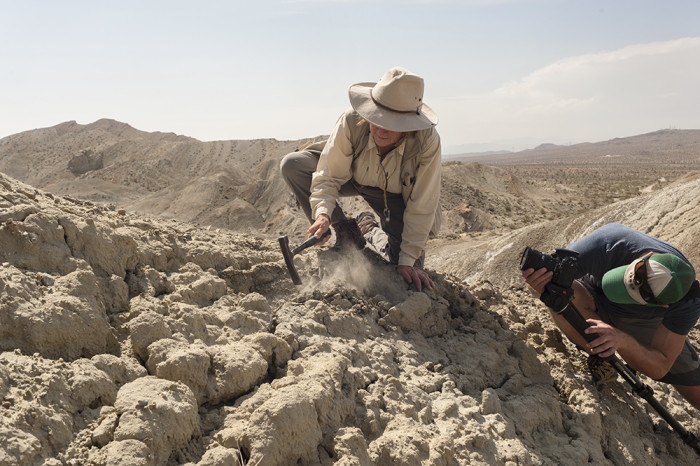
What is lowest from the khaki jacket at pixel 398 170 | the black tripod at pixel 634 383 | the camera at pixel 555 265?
the black tripod at pixel 634 383

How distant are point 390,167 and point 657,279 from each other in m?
1.76

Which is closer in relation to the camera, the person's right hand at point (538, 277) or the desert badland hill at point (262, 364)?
the desert badland hill at point (262, 364)

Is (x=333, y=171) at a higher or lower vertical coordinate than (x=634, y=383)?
higher

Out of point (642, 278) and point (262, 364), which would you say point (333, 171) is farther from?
point (642, 278)

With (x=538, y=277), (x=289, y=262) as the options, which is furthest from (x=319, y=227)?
(x=538, y=277)

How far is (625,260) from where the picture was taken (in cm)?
289

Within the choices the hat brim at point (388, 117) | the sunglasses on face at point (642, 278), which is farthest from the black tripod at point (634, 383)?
the hat brim at point (388, 117)

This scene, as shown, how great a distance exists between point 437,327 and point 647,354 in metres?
1.26

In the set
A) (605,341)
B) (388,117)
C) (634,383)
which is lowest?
(634,383)

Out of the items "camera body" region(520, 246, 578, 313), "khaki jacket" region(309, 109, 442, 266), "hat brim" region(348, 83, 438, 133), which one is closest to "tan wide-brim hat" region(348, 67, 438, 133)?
"hat brim" region(348, 83, 438, 133)

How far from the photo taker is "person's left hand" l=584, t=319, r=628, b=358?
8.84 ft

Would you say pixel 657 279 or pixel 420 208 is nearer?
pixel 657 279

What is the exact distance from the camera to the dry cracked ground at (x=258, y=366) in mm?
1610

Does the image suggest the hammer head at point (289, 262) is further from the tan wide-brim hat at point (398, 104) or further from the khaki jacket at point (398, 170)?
the tan wide-brim hat at point (398, 104)
